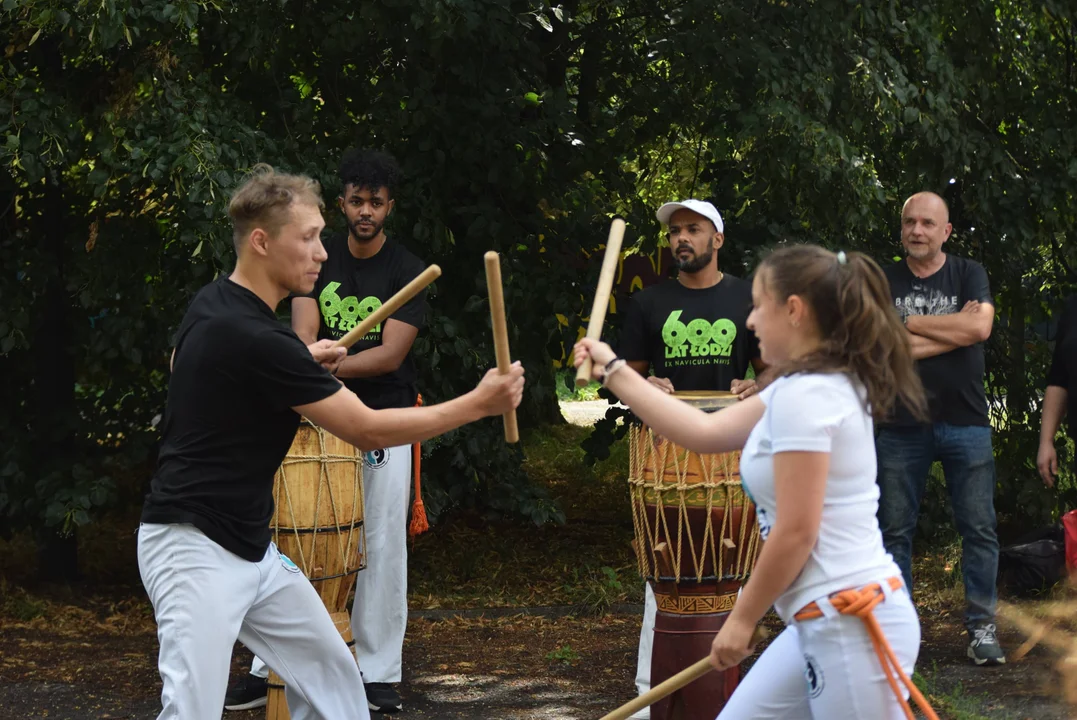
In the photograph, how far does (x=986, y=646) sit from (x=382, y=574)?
2706 mm

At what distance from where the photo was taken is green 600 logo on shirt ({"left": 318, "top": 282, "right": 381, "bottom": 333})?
5.52 m

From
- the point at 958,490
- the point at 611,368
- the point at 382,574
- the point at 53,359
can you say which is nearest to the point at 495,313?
the point at 611,368

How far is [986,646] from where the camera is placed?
600 centimetres

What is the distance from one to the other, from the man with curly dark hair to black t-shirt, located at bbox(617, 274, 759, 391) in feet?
3.07

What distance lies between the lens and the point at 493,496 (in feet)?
24.9

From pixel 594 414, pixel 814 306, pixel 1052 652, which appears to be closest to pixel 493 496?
pixel 1052 652

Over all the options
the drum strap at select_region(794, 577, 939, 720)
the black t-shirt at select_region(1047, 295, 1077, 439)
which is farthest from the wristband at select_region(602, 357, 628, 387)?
the black t-shirt at select_region(1047, 295, 1077, 439)

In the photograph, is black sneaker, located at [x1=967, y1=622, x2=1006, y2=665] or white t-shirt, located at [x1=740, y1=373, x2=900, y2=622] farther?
black sneaker, located at [x1=967, y1=622, x2=1006, y2=665]

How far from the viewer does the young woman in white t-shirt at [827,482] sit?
2775 millimetres

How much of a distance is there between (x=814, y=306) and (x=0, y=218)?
5644mm

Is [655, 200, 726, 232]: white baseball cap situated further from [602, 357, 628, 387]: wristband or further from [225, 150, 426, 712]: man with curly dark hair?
[602, 357, 628, 387]: wristband

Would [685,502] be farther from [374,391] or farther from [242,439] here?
[242,439]

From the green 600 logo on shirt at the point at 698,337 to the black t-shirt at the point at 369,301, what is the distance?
1040 millimetres

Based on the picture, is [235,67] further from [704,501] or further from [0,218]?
[704,501]
